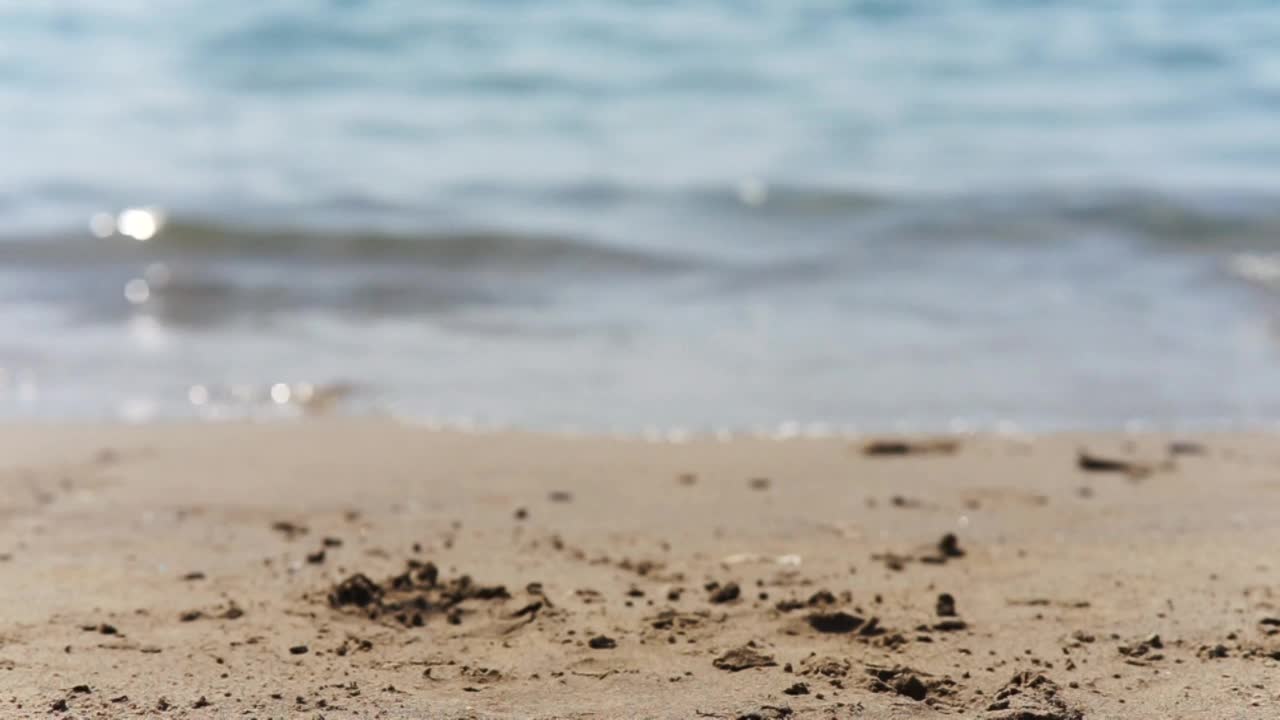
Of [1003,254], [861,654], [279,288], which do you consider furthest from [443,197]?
[861,654]

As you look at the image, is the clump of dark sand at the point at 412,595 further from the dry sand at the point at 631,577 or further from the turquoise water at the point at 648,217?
the turquoise water at the point at 648,217

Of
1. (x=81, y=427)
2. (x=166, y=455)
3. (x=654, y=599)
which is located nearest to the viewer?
(x=654, y=599)

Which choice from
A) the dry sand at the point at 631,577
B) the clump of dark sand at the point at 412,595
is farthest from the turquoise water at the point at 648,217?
the clump of dark sand at the point at 412,595

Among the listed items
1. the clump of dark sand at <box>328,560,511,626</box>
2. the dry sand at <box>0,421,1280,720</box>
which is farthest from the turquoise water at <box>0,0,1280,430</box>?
the clump of dark sand at <box>328,560,511,626</box>

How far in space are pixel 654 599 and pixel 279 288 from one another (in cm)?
405

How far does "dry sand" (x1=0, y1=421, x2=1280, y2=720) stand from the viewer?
225cm

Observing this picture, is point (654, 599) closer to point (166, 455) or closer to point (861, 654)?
point (861, 654)

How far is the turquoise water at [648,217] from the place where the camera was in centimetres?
474

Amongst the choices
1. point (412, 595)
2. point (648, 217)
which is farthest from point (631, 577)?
point (648, 217)

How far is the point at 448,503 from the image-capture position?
334 cm

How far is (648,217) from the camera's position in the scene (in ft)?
25.3

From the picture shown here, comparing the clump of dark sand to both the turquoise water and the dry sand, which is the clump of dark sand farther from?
the turquoise water

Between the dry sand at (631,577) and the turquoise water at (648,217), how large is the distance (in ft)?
2.00

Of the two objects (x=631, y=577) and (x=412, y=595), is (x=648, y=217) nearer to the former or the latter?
(x=631, y=577)
